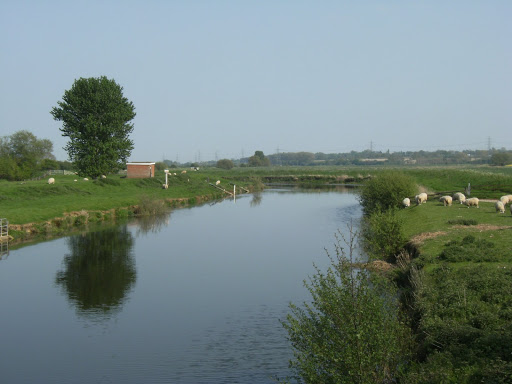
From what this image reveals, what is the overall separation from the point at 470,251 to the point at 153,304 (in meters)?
12.1

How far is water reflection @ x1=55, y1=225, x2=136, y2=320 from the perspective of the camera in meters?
21.7

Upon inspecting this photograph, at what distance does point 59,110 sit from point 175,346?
50572mm

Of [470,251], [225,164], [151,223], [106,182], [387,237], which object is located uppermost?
[225,164]

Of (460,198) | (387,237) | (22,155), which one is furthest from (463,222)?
(22,155)

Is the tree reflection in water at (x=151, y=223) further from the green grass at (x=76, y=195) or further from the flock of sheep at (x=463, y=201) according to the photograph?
the flock of sheep at (x=463, y=201)

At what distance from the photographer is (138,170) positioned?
75.4 metres

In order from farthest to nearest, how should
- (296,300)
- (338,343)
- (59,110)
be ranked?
(59,110) → (296,300) → (338,343)

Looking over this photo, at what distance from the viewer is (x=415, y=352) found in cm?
1251

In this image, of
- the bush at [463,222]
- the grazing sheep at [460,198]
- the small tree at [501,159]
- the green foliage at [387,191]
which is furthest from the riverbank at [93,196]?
the small tree at [501,159]

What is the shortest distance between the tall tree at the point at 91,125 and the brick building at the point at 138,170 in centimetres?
1110

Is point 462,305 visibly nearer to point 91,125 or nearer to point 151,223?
point 151,223

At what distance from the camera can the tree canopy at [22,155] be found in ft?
228

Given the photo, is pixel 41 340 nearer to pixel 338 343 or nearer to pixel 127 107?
pixel 338 343

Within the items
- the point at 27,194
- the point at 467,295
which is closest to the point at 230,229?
the point at 27,194
